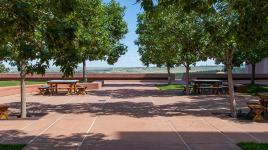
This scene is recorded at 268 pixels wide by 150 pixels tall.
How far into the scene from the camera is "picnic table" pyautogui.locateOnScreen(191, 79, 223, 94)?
31975 millimetres

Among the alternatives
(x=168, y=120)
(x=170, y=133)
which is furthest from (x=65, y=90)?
(x=170, y=133)

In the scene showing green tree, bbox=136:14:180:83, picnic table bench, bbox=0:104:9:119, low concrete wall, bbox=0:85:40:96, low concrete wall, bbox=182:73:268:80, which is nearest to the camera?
picnic table bench, bbox=0:104:9:119

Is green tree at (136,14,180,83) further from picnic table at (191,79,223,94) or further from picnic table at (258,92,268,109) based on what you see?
picnic table at (258,92,268,109)

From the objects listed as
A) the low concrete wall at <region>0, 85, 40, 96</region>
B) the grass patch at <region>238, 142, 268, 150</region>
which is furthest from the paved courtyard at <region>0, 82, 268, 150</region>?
the low concrete wall at <region>0, 85, 40, 96</region>

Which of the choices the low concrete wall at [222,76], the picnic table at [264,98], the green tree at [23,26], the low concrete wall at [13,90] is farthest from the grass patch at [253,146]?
the low concrete wall at [222,76]

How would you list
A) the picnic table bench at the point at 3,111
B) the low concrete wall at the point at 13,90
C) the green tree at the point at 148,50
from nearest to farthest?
the picnic table bench at the point at 3,111, the low concrete wall at the point at 13,90, the green tree at the point at 148,50

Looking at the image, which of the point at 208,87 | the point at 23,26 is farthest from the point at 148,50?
the point at 23,26

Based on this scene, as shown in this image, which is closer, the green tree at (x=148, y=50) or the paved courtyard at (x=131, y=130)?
the paved courtyard at (x=131, y=130)

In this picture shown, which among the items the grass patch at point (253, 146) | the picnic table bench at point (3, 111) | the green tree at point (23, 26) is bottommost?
the grass patch at point (253, 146)

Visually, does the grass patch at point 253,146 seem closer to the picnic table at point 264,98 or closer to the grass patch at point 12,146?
the grass patch at point 12,146

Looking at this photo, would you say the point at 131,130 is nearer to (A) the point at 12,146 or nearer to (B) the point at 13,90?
(A) the point at 12,146

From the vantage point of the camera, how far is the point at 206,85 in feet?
108

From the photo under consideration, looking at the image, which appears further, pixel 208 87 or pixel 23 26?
pixel 208 87

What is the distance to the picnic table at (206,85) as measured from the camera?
31975mm
